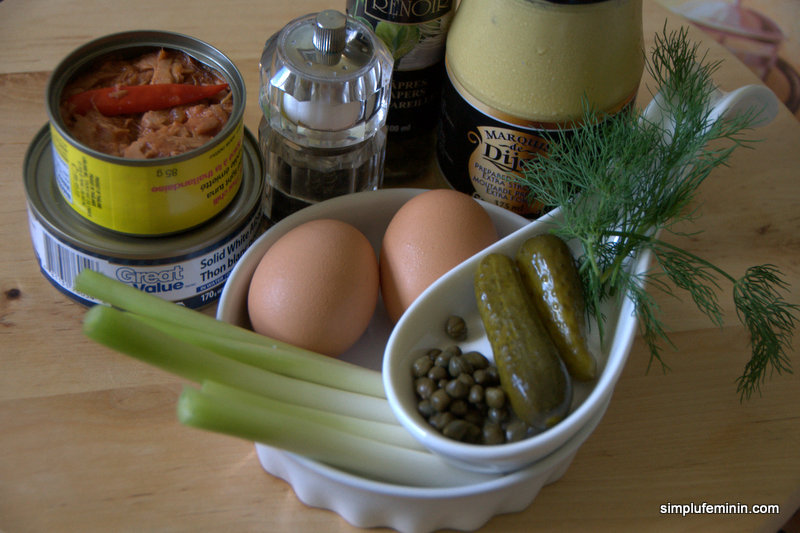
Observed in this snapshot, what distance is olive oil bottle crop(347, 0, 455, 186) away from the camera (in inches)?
37.5

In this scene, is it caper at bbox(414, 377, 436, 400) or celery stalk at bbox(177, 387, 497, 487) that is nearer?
celery stalk at bbox(177, 387, 497, 487)

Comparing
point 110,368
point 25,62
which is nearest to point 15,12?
point 25,62

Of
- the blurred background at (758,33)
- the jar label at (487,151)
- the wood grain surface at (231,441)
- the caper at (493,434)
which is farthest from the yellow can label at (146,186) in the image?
the blurred background at (758,33)

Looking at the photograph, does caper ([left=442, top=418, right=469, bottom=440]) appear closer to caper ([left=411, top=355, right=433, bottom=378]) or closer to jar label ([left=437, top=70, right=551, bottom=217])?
caper ([left=411, top=355, right=433, bottom=378])

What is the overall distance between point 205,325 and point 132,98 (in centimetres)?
25

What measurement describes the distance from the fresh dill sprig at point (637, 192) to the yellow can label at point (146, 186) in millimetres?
322

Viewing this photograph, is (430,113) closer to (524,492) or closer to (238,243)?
(238,243)

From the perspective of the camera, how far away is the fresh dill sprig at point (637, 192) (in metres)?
0.83

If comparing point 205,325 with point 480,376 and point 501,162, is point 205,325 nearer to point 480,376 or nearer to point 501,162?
point 480,376

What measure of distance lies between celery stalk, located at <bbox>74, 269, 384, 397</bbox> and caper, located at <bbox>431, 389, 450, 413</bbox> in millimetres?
72

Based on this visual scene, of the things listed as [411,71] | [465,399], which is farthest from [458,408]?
[411,71]

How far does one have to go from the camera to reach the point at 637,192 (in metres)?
0.85

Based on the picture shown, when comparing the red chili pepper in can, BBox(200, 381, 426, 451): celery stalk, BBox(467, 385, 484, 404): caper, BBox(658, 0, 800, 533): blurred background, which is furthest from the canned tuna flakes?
BBox(658, 0, 800, 533): blurred background

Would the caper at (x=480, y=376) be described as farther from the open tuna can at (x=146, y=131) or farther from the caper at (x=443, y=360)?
the open tuna can at (x=146, y=131)
